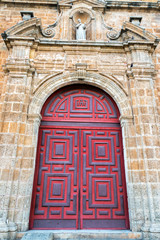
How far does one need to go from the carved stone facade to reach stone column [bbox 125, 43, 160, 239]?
0.02 metres

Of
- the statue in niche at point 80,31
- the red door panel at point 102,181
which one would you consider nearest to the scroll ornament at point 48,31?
the statue in niche at point 80,31

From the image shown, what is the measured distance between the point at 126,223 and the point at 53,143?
2222 millimetres

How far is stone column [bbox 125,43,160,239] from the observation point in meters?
3.47

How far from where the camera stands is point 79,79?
15.0 feet

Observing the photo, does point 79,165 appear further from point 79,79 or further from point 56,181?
point 79,79

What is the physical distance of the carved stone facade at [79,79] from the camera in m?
3.53

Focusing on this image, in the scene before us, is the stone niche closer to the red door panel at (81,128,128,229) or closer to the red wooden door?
the red wooden door

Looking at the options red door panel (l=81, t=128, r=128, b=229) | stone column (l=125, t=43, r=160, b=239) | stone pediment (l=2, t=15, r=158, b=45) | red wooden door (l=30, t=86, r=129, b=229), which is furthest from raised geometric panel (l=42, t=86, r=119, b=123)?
stone pediment (l=2, t=15, r=158, b=45)

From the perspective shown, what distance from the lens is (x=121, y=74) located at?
181 inches

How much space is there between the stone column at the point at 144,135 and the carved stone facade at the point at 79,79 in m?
0.02

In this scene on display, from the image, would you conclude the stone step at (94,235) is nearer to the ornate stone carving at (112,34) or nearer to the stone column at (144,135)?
the stone column at (144,135)

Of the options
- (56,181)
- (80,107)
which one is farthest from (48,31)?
(56,181)

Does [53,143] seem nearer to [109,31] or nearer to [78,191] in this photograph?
[78,191]

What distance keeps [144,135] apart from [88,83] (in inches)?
72.6
